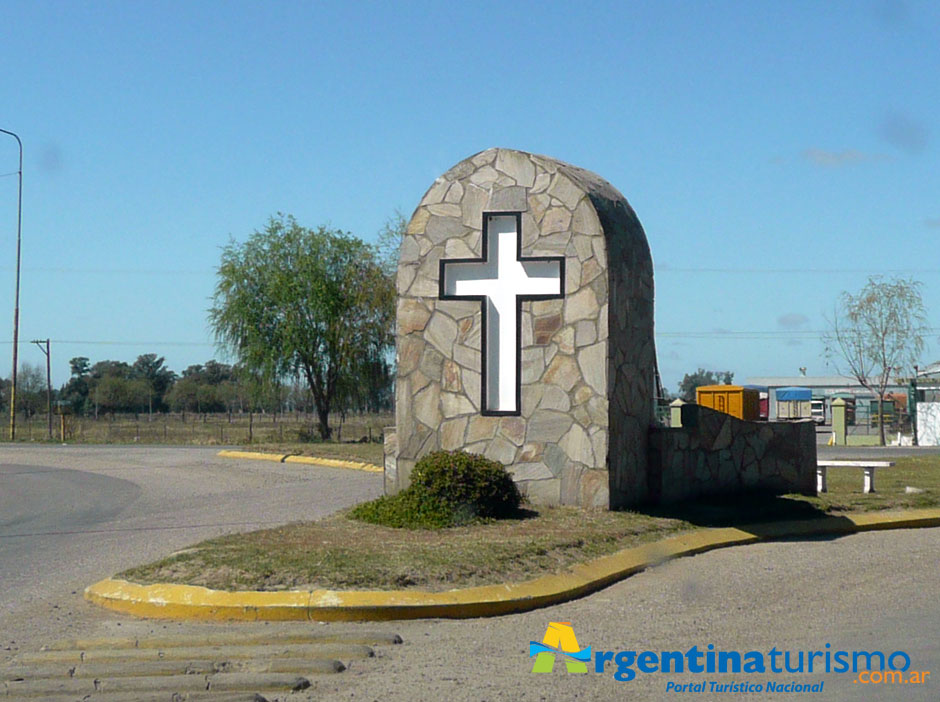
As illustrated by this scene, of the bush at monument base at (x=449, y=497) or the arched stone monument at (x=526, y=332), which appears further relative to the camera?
the arched stone monument at (x=526, y=332)

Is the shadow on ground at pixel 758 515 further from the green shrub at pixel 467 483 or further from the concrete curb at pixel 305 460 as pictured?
the concrete curb at pixel 305 460

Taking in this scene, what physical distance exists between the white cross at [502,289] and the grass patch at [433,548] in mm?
1657

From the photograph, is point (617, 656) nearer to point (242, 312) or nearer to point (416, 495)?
point (416, 495)

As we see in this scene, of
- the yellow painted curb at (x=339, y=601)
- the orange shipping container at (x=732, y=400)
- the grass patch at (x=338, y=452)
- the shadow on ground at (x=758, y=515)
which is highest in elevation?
the orange shipping container at (x=732, y=400)

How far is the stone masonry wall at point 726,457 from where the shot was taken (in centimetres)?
1372

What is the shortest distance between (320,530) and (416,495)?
48.1 inches

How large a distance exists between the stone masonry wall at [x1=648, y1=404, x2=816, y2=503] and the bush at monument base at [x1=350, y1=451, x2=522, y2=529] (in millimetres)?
2468

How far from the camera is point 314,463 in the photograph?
2430cm

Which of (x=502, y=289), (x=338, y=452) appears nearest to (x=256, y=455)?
(x=338, y=452)

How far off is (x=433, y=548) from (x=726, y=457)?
20.8 feet

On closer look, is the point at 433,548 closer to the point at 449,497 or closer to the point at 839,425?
the point at 449,497

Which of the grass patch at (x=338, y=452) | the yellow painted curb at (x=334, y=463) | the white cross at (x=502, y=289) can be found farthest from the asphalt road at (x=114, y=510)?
the white cross at (x=502, y=289)

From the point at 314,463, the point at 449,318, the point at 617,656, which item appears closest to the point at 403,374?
the point at 449,318

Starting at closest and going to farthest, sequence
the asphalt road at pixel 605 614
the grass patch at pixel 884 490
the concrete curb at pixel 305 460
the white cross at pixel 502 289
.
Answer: the asphalt road at pixel 605 614 < the white cross at pixel 502 289 < the grass patch at pixel 884 490 < the concrete curb at pixel 305 460
